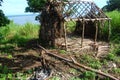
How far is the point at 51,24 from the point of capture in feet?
34.4

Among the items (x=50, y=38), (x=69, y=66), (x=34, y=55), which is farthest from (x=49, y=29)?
(x=69, y=66)

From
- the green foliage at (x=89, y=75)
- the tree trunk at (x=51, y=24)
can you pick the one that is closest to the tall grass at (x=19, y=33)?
the tree trunk at (x=51, y=24)

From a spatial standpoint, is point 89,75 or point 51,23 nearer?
point 89,75

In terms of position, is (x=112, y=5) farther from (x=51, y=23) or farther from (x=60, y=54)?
(x=60, y=54)

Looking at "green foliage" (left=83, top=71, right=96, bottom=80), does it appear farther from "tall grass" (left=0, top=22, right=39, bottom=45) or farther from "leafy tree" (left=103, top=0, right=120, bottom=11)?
"leafy tree" (left=103, top=0, right=120, bottom=11)

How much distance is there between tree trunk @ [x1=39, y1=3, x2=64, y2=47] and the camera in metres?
10.5

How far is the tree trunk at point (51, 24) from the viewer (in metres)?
10.5

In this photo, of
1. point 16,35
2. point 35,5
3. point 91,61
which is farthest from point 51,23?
point 16,35

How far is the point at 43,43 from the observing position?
10727 millimetres

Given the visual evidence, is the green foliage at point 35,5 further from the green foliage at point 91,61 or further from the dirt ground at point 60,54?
the green foliage at point 91,61

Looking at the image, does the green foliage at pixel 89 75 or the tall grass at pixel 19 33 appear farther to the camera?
the tall grass at pixel 19 33

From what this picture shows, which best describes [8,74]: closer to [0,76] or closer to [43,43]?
[0,76]

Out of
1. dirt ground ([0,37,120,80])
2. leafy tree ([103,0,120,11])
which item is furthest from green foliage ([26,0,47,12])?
leafy tree ([103,0,120,11])

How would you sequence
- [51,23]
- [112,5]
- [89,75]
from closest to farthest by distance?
1. [89,75]
2. [51,23]
3. [112,5]
